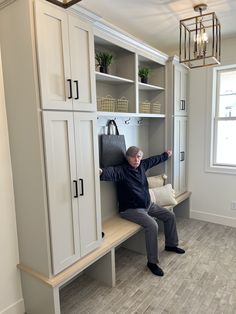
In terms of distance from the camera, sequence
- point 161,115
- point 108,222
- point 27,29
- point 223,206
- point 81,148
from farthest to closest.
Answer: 1. point 223,206
2. point 161,115
3. point 108,222
4. point 81,148
5. point 27,29

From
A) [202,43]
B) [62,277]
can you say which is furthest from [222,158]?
[62,277]

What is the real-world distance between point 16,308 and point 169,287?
1338mm

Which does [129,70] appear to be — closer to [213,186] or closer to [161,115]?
[161,115]

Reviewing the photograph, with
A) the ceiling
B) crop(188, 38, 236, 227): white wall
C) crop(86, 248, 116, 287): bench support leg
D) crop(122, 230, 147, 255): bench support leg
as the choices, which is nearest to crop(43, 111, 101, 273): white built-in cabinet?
crop(86, 248, 116, 287): bench support leg

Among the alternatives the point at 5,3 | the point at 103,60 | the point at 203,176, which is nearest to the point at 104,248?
the point at 103,60

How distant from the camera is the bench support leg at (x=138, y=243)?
2843 mm

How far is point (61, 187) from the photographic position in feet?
5.84

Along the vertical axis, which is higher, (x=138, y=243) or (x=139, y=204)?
(x=139, y=204)

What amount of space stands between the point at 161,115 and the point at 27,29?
79.3 inches

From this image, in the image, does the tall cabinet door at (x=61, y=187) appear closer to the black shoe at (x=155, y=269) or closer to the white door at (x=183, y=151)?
the black shoe at (x=155, y=269)

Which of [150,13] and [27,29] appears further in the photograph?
[150,13]

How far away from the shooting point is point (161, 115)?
318 centimetres

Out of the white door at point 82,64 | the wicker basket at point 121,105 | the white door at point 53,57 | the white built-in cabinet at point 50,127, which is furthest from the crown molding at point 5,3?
the wicker basket at point 121,105

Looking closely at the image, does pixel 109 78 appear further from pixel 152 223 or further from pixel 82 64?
pixel 152 223
